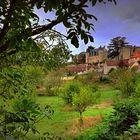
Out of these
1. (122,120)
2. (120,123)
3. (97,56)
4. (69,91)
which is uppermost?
(97,56)

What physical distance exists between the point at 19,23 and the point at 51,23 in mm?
318

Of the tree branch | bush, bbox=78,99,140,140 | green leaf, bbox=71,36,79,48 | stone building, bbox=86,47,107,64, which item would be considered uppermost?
stone building, bbox=86,47,107,64

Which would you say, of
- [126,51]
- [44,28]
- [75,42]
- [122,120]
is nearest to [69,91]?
[122,120]

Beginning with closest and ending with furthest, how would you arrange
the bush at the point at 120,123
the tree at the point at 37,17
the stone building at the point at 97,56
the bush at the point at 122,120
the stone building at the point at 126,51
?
1. the tree at the point at 37,17
2. the bush at the point at 120,123
3. the bush at the point at 122,120
4. the stone building at the point at 126,51
5. the stone building at the point at 97,56

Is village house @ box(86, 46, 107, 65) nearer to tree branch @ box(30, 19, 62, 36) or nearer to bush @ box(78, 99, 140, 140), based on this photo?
bush @ box(78, 99, 140, 140)

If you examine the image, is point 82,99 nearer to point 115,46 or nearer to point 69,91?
point 69,91

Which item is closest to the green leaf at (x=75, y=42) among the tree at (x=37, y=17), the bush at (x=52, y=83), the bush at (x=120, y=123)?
the tree at (x=37, y=17)

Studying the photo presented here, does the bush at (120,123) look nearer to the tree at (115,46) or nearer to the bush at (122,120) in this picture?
the bush at (122,120)

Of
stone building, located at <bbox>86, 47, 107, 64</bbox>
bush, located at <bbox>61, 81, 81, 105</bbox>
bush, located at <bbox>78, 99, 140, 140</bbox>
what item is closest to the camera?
bush, located at <bbox>78, 99, 140, 140</bbox>

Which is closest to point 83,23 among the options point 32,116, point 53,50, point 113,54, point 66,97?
point 32,116

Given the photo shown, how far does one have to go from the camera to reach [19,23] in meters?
2.53

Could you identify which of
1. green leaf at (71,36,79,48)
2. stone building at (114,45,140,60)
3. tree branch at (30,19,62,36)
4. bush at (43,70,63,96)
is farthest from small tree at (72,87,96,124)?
stone building at (114,45,140,60)

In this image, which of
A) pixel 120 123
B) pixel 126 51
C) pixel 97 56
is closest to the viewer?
pixel 120 123

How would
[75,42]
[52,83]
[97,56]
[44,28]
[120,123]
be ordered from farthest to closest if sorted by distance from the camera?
[97,56]
[52,83]
[120,123]
[44,28]
[75,42]
